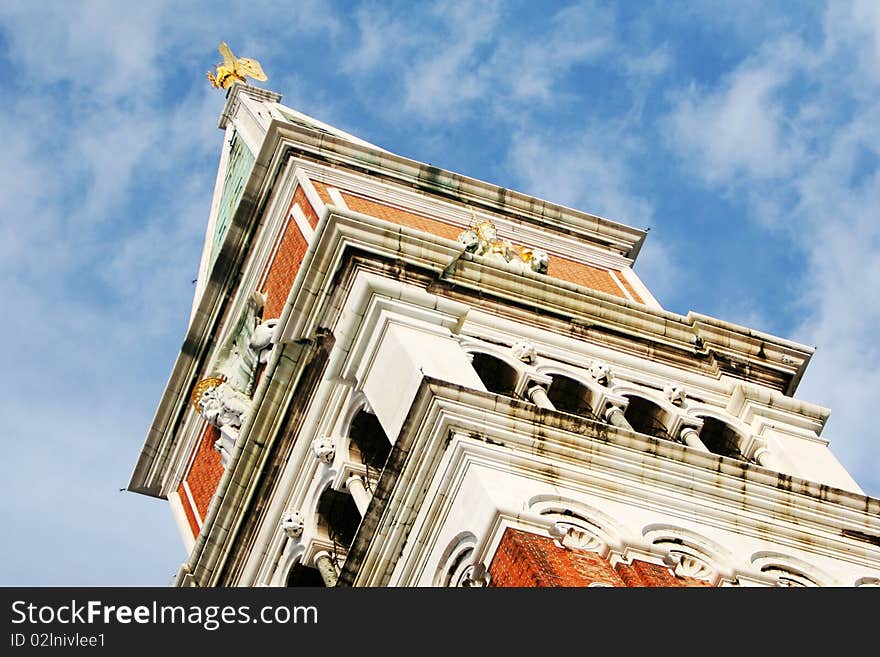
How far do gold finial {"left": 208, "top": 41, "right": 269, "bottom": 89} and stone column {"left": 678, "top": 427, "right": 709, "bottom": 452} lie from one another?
17191 mm

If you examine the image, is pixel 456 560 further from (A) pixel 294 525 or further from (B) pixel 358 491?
(A) pixel 294 525

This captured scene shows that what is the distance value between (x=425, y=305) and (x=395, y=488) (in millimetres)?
4736

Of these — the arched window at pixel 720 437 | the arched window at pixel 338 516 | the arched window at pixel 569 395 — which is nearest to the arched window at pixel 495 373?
the arched window at pixel 569 395

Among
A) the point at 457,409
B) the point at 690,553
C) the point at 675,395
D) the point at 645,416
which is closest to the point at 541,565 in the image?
the point at 690,553

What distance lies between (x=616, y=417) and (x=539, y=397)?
1.31 metres

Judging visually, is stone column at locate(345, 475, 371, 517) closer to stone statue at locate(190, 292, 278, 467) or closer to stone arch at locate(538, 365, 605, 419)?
stone arch at locate(538, 365, 605, 419)

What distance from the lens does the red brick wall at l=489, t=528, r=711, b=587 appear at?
2097 cm

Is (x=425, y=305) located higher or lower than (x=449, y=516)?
higher

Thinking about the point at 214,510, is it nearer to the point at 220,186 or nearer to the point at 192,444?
the point at 192,444

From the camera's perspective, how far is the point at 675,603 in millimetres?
18922

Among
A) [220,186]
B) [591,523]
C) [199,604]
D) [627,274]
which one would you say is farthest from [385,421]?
[220,186]

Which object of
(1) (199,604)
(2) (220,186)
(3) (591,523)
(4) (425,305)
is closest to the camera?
(1) (199,604)

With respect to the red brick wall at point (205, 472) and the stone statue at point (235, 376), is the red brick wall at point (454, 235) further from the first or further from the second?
the red brick wall at point (205, 472)

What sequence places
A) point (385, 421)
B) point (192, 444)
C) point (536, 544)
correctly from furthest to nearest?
point (192, 444)
point (385, 421)
point (536, 544)
